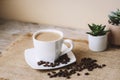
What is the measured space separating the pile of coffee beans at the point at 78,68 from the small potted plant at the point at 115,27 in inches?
5.7

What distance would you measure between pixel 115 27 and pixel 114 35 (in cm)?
3

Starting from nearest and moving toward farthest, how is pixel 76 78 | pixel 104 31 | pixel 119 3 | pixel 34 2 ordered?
1. pixel 76 78
2. pixel 104 31
3. pixel 119 3
4. pixel 34 2

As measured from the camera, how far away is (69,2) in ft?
4.07

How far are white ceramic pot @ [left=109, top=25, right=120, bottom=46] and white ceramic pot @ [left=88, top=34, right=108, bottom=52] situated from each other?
4 centimetres

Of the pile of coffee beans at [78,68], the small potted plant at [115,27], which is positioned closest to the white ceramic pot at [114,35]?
the small potted plant at [115,27]

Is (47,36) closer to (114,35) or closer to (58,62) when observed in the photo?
(58,62)

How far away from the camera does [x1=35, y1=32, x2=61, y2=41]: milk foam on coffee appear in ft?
3.18

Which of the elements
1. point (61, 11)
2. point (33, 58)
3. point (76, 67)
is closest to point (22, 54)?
point (33, 58)

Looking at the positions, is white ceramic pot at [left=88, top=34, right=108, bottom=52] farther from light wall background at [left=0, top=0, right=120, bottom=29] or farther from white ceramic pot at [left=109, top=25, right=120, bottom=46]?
light wall background at [left=0, top=0, right=120, bottom=29]

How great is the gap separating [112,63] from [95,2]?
33 centimetres

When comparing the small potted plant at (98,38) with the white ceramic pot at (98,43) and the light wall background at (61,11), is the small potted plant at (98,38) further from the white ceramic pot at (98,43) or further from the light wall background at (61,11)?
the light wall background at (61,11)

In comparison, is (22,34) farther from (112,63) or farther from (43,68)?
(112,63)

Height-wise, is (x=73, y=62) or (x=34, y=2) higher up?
(x=34, y=2)

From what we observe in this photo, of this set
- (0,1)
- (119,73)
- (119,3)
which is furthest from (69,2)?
(119,73)
